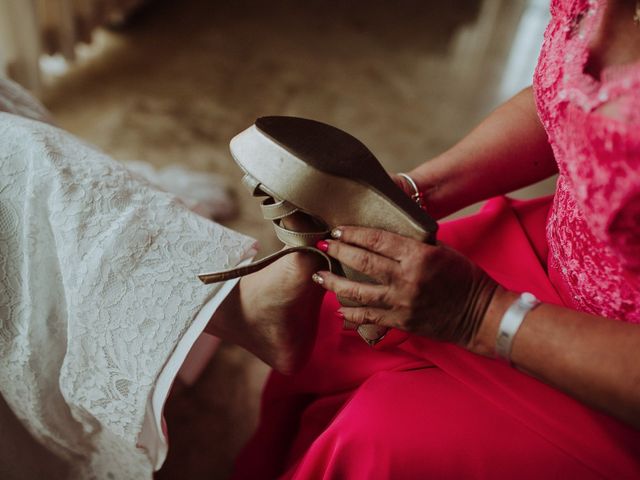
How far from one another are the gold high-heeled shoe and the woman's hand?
2cm

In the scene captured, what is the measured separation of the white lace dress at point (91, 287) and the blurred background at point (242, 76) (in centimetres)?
42

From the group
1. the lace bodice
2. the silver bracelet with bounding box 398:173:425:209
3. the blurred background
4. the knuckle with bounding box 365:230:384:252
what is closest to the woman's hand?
the knuckle with bounding box 365:230:384:252

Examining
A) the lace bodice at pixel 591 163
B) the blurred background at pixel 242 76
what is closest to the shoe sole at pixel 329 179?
the lace bodice at pixel 591 163

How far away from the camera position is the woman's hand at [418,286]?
57 cm

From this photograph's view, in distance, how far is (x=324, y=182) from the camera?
0.60 m

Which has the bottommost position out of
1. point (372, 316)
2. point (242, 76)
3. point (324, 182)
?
point (242, 76)

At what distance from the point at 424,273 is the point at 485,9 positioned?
2361 millimetres

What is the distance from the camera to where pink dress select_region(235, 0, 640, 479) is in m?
0.50

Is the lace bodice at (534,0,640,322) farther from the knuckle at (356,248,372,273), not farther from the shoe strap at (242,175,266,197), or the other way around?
the shoe strap at (242,175,266,197)

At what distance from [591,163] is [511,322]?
0.16m

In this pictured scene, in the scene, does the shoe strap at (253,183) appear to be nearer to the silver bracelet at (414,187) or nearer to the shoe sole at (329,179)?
the shoe sole at (329,179)

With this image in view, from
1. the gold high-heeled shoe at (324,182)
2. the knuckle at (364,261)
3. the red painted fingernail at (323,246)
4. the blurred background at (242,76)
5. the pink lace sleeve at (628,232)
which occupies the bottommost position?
the blurred background at (242,76)

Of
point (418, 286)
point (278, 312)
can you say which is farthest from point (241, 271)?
point (418, 286)

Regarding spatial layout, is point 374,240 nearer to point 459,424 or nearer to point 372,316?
point 372,316
